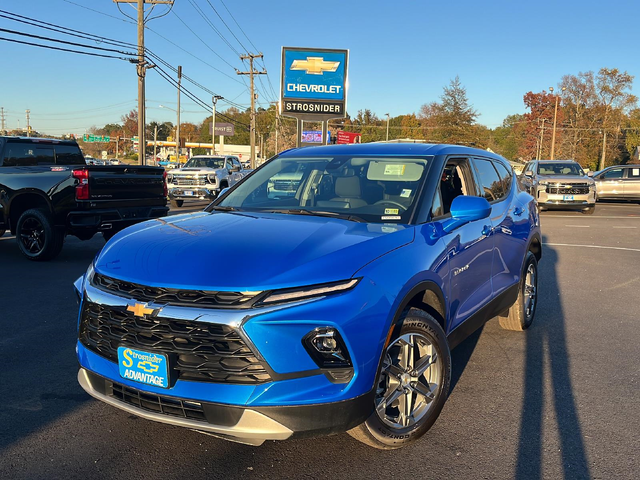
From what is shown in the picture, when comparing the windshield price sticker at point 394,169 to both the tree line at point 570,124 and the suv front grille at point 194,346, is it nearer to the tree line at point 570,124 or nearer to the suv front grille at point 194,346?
the suv front grille at point 194,346

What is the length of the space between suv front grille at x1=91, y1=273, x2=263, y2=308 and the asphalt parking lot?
3.15 ft

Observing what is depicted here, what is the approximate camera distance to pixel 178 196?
20062 millimetres

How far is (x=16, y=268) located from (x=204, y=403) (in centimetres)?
728

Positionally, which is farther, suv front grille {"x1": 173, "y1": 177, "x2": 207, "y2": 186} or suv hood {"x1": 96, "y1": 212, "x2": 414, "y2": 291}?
suv front grille {"x1": 173, "y1": 177, "x2": 207, "y2": 186}

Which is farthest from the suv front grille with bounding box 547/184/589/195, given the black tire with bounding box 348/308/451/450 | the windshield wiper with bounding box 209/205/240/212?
the black tire with bounding box 348/308/451/450

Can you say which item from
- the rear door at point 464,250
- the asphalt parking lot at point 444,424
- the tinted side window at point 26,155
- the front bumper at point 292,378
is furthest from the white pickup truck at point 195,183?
the front bumper at point 292,378

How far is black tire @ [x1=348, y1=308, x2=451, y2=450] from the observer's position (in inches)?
117

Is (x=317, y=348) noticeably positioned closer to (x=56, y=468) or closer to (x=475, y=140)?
(x=56, y=468)

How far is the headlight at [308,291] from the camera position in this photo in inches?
101

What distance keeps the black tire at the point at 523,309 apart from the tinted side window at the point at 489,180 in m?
0.92

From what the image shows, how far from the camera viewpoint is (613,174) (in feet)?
74.3

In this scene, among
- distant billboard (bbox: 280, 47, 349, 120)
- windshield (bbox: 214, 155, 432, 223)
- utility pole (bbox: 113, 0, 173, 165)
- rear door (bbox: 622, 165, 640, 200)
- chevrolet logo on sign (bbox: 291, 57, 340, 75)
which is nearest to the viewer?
windshield (bbox: 214, 155, 432, 223)

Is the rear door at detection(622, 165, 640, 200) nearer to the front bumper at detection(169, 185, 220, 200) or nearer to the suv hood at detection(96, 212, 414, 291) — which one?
the front bumper at detection(169, 185, 220, 200)

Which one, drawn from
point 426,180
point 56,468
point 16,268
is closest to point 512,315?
point 426,180
